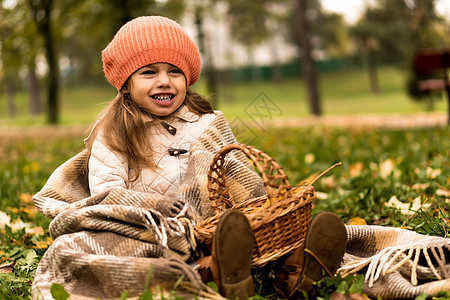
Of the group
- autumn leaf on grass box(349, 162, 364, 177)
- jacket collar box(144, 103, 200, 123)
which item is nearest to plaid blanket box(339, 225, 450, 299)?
jacket collar box(144, 103, 200, 123)

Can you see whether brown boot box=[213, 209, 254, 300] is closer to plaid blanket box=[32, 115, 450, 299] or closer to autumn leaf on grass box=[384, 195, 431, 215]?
plaid blanket box=[32, 115, 450, 299]

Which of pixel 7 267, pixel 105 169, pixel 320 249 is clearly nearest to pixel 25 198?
pixel 7 267

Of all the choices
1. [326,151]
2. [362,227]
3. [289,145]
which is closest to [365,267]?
[362,227]

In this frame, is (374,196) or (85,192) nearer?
(85,192)

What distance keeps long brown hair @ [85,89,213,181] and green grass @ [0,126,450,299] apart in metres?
0.69

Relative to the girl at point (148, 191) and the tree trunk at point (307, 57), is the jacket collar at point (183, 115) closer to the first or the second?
the girl at point (148, 191)

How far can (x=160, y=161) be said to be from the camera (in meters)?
2.44

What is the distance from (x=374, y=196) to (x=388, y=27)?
119 ft

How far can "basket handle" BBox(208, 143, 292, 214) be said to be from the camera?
5.98 feet

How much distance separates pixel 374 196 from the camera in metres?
3.14

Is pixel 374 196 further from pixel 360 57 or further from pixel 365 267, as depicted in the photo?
pixel 360 57

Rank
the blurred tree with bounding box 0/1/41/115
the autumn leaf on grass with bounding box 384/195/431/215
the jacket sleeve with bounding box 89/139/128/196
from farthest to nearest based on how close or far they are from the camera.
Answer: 1. the blurred tree with bounding box 0/1/41/115
2. the autumn leaf on grass with bounding box 384/195/431/215
3. the jacket sleeve with bounding box 89/139/128/196

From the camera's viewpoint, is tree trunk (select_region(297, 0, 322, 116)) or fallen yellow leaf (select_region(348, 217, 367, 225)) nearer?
fallen yellow leaf (select_region(348, 217, 367, 225))

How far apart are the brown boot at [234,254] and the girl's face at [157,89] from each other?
97cm
